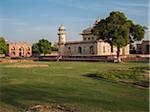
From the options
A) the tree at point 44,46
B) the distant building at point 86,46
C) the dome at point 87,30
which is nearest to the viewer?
the distant building at point 86,46

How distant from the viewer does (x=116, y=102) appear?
749 centimetres

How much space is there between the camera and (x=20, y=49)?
2847 inches

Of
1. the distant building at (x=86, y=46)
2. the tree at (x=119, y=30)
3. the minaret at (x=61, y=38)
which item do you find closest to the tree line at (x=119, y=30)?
the tree at (x=119, y=30)

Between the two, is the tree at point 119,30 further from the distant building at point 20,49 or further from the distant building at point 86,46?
the distant building at point 20,49

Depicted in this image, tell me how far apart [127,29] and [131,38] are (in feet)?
10.7

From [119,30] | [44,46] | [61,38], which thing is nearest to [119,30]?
[119,30]

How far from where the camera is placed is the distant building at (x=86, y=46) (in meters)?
53.3

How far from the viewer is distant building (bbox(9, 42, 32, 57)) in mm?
71250

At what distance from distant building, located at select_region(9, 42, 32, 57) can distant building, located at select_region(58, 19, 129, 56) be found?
1417cm

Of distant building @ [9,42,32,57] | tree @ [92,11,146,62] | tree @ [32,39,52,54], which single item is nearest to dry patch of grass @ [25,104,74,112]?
tree @ [92,11,146,62]

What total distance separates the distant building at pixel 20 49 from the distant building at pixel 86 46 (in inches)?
558

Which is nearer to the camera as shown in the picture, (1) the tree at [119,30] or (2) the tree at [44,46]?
(1) the tree at [119,30]

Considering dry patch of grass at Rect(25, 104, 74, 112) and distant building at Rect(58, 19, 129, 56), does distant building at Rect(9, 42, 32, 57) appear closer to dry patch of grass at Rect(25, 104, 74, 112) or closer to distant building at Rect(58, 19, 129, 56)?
distant building at Rect(58, 19, 129, 56)

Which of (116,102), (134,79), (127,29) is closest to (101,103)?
(116,102)
